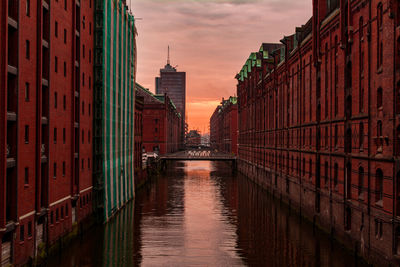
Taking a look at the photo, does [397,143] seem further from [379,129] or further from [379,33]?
[379,33]

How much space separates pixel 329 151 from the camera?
39.7m

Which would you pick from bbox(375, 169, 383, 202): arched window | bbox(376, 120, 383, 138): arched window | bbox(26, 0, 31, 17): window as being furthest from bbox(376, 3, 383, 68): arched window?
bbox(26, 0, 31, 17): window

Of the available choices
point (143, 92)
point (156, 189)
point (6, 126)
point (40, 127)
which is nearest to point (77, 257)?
point (40, 127)

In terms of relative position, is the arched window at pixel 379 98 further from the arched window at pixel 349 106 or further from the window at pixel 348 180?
the window at pixel 348 180

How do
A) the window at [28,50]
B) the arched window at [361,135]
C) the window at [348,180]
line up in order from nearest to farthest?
the window at [28,50]
the arched window at [361,135]
the window at [348,180]

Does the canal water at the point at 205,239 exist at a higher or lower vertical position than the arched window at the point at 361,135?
lower

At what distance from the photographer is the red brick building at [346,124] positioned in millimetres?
26141

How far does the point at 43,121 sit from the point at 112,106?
19.0 metres

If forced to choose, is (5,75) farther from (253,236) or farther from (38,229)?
(253,236)

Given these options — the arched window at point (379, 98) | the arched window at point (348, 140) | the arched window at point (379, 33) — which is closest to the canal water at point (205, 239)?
the arched window at point (348, 140)

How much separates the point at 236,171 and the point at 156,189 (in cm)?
4334

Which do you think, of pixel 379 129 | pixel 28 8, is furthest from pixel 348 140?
pixel 28 8

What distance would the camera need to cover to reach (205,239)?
3900 centimetres

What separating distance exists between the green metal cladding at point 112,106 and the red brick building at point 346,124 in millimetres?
20235
